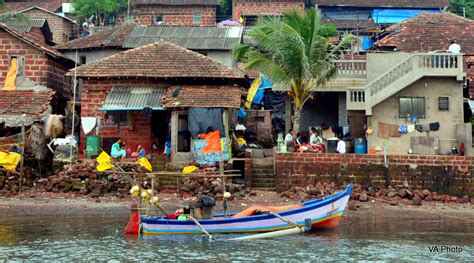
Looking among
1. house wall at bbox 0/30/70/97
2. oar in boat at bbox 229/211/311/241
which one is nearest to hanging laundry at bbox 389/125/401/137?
oar in boat at bbox 229/211/311/241

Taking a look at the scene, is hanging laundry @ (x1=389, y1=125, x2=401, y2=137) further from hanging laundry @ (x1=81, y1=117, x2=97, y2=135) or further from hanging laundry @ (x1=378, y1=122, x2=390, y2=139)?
hanging laundry @ (x1=81, y1=117, x2=97, y2=135)

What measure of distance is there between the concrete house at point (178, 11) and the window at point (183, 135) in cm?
2491

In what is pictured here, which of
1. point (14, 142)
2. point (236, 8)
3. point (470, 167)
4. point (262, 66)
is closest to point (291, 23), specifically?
point (262, 66)

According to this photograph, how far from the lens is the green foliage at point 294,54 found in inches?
1085

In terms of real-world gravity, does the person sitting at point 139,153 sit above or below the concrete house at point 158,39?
below

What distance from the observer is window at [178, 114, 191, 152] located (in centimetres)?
2836

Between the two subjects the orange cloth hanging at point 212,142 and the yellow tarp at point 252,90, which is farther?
the yellow tarp at point 252,90

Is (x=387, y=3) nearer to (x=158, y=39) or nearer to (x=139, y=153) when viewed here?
(x=158, y=39)

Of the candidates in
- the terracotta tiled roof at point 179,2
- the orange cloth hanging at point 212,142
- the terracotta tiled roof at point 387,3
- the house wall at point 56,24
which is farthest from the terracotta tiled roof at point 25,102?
the terracotta tiled roof at point 387,3

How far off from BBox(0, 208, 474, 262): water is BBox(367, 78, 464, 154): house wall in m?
6.25

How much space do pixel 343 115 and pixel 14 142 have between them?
1589cm

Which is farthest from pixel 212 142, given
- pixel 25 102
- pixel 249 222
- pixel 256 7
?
pixel 256 7

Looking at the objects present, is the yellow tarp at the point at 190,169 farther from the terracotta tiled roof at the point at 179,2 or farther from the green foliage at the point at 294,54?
the terracotta tiled roof at the point at 179,2

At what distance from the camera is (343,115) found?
105 ft
